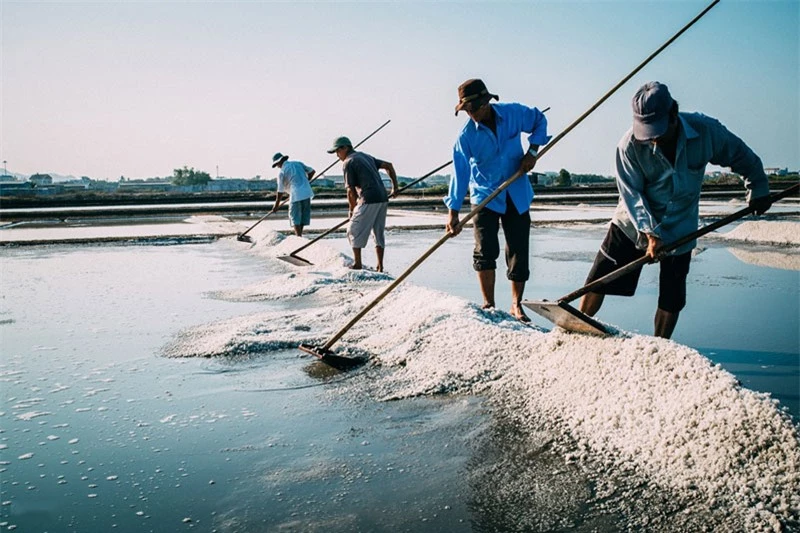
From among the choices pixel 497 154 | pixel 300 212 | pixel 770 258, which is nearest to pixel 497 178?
pixel 497 154

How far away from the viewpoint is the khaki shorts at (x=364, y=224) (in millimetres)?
6102

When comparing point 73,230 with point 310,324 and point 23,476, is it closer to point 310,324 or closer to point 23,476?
point 310,324

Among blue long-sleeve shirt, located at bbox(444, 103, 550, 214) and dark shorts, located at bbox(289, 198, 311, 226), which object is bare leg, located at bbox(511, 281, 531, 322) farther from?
dark shorts, located at bbox(289, 198, 311, 226)

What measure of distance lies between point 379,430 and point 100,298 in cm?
361

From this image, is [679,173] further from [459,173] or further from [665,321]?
[459,173]

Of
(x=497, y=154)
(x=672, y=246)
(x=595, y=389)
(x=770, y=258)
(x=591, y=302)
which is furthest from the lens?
(x=770, y=258)

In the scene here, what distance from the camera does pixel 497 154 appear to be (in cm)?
378

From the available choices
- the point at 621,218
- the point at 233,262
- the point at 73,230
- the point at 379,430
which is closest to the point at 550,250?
the point at 233,262

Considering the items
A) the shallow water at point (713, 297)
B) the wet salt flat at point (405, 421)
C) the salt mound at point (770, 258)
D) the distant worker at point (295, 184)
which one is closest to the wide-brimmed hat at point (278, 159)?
the distant worker at point (295, 184)

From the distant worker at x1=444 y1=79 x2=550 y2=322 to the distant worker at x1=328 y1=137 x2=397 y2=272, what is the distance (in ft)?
7.38

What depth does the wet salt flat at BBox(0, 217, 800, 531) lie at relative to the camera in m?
1.80

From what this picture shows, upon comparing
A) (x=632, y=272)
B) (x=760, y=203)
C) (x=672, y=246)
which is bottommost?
(x=632, y=272)

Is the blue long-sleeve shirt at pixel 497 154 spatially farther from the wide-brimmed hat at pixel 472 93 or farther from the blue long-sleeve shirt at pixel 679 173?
the blue long-sleeve shirt at pixel 679 173

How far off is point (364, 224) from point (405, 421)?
3.76 m
